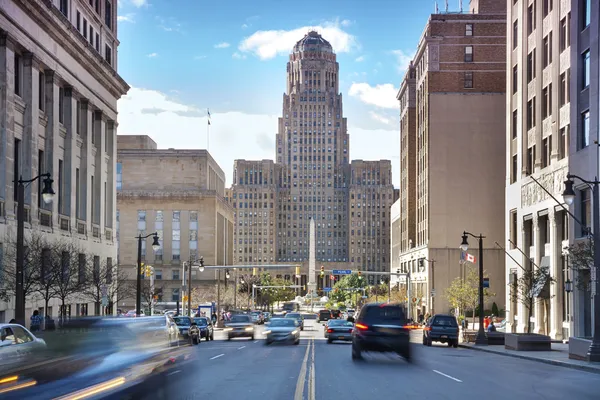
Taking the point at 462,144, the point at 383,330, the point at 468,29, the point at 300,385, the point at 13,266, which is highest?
the point at 468,29

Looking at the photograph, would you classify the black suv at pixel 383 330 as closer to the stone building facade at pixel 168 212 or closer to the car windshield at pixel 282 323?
the car windshield at pixel 282 323

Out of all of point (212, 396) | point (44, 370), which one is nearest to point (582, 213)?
point (212, 396)

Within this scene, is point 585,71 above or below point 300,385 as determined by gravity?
above

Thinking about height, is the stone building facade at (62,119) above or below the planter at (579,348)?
above

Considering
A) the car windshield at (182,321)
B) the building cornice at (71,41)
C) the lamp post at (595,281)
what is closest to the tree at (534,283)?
the lamp post at (595,281)

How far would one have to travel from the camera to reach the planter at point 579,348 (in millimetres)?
32031

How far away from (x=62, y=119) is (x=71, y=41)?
230 inches

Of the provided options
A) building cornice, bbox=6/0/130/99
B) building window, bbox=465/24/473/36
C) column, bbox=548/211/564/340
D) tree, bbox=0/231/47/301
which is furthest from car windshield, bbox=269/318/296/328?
building window, bbox=465/24/473/36

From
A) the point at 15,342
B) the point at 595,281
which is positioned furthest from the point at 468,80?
the point at 15,342

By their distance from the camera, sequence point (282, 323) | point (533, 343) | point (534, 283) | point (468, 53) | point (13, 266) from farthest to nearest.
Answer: point (468, 53), point (534, 283), point (282, 323), point (13, 266), point (533, 343)

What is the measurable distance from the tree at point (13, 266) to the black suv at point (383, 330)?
64.8 ft

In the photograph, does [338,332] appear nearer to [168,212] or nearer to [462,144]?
[462,144]

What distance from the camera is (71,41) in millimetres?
56531

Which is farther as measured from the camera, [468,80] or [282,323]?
[468,80]
